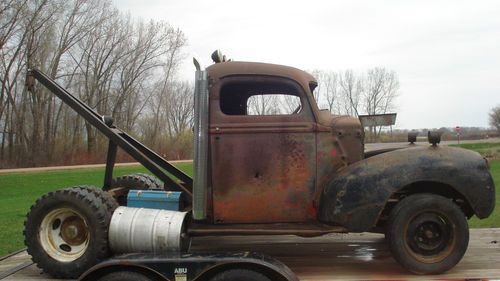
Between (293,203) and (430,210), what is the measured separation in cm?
107

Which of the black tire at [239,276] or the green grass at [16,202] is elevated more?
the black tire at [239,276]

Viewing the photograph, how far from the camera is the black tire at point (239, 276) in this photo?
3.70 meters

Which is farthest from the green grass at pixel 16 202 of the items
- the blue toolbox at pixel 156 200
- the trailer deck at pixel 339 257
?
the blue toolbox at pixel 156 200

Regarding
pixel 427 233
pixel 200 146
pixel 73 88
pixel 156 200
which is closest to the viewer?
pixel 200 146

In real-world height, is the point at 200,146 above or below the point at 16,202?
above

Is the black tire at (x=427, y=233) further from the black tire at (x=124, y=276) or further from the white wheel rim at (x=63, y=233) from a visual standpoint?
the white wheel rim at (x=63, y=233)

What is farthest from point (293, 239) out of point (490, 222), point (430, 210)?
point (490, 222)

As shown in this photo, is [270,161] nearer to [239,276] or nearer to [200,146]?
[200,146]

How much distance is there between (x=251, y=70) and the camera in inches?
180

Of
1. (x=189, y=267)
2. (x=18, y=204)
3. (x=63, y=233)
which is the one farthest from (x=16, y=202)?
(x=189, y=267)

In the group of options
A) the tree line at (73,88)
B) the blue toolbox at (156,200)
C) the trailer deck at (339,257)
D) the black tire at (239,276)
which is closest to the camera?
the black tire at (239,276)

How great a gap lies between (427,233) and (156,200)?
2.24 meters

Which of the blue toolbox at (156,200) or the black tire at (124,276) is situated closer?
the black tire at (124,276)

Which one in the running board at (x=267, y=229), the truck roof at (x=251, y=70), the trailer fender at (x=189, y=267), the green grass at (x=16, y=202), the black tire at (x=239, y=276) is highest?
the truck roof at (x=251, y=70)
